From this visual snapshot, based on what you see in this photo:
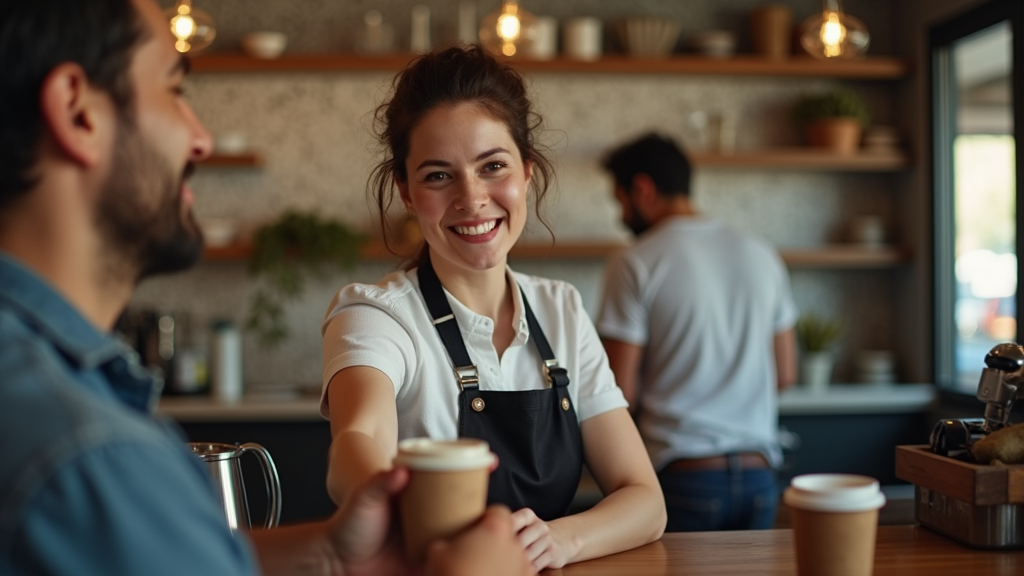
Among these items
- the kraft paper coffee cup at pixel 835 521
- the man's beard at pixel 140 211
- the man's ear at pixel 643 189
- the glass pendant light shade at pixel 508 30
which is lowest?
the kraft paper coffee cup at pixel 835 521

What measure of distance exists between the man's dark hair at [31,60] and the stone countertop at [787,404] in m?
3.25

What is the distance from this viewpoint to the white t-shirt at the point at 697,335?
9.85ft

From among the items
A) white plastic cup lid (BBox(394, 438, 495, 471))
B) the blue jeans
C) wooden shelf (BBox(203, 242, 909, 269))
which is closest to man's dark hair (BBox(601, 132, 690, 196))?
the blue jeans

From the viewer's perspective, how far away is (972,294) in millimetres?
5148

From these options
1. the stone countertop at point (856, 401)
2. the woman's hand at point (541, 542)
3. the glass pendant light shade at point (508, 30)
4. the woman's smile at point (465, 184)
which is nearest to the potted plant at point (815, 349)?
the stone countertop at point (856, 401)

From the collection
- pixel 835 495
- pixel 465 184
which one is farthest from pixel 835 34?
pixel 835 495

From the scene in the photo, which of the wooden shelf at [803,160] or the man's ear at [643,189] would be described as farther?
the wooden shelf at [803,160]

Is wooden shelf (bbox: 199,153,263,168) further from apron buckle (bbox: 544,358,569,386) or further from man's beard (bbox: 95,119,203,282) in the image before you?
man's beard (bbox: 95,119,203,282)

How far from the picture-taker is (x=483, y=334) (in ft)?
5.76

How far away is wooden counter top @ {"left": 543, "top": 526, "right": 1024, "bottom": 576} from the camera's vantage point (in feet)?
4.68

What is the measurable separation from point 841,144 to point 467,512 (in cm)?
412

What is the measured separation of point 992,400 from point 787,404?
8.94ft

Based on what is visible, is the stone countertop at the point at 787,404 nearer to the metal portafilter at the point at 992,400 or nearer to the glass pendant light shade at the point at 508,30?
the glass pendant light shade at the point at 508,30

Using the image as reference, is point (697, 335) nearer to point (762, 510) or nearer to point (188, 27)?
point (762, 510)
